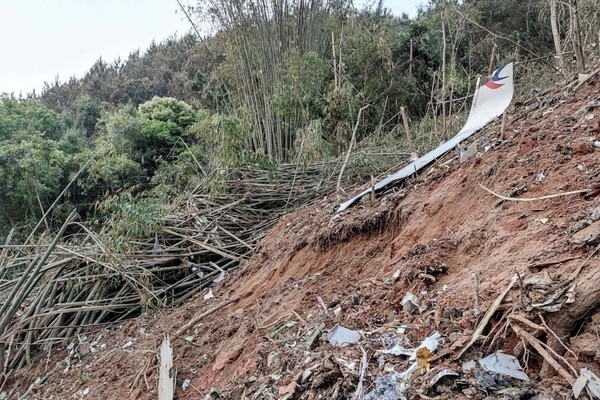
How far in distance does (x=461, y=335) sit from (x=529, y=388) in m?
0.24

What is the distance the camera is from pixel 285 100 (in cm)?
547

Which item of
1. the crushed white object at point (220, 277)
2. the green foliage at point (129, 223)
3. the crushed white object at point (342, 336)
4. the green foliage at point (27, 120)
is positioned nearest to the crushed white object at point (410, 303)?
the crushed white object at point (342, 336)

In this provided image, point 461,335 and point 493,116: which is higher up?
point 493,116

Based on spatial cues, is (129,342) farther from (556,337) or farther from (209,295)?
(556,337)

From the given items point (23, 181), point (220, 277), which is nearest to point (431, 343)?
point (220, 277)

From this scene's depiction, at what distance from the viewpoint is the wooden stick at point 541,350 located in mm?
1038

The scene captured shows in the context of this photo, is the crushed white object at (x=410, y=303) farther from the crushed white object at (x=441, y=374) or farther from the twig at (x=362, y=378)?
the crushed white object at (x=441, y=374)

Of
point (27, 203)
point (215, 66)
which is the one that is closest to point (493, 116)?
point (215, 66)

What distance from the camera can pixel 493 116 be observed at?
3234 millimetres

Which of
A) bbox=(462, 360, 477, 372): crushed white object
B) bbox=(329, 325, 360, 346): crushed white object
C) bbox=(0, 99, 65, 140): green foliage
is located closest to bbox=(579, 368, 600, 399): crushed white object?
bbox=(462, 360, 477, 372): crushed white object

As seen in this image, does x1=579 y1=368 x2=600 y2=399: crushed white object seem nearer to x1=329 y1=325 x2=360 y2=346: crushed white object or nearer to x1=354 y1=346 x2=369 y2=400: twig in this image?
x1=354 y1=346 x2=369 y2=400: twig

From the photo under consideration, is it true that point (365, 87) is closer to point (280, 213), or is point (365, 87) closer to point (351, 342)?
point (280, 213)

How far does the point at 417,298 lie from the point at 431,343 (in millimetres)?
A: 318

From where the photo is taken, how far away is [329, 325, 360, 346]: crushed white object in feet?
5.00
